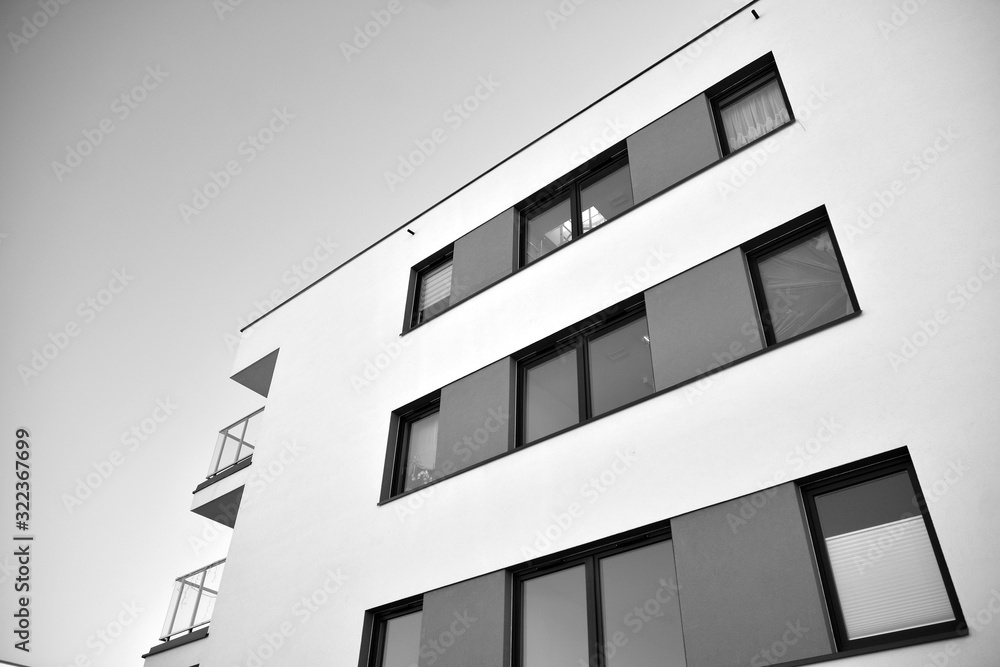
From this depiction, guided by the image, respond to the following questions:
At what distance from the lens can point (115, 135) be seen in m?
20.3

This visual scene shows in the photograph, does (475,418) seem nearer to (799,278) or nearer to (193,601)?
(799,278)

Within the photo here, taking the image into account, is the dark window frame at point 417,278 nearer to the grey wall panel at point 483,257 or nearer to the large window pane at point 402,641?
the grey wall panel at point 483,257

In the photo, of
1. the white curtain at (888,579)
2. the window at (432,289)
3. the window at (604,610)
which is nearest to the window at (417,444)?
the window at (432,289)

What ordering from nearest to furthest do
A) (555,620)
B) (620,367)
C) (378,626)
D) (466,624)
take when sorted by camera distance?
(555,620) → (466,624) → (620,367) → (378,626)

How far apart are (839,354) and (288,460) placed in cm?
880

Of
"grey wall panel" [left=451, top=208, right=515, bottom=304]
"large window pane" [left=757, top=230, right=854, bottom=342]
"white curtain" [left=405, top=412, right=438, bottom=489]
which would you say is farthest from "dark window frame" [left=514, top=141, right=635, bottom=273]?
"large window pane" [left=757, top=230, right=854, bottom=342]

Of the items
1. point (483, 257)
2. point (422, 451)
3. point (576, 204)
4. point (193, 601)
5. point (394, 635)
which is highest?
point (576, 204)

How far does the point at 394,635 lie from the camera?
8.42m

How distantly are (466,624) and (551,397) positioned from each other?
2977 mm

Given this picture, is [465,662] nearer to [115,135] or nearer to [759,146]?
[759,146]

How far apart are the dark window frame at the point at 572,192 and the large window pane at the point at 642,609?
470 centimetres

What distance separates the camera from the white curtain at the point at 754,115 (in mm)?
8844

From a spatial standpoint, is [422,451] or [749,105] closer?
[749,105]

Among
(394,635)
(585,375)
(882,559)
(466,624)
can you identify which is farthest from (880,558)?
(394,635)
